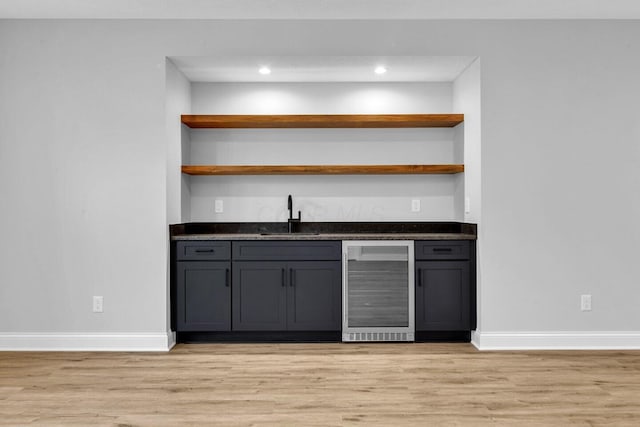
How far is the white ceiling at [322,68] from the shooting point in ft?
12.3

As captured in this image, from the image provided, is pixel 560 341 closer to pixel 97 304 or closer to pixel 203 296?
pixel 203 296

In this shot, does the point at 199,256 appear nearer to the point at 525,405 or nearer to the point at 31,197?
the point at 31,197

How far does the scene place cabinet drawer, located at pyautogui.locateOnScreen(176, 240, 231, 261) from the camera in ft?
12.5

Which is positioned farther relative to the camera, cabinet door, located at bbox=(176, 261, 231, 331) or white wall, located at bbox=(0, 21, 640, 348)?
cabinet door, located at bbox=(176, 261, 231, 331)

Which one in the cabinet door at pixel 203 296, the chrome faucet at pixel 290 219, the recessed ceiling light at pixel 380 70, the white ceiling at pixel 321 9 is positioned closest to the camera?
the white ceiling at pixel 321 9

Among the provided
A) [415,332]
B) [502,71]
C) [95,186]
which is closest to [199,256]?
[95,186]

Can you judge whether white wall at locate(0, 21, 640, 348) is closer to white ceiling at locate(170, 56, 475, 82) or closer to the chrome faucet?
white ceiling at locate(170, 56, 475, 82)

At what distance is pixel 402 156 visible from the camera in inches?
172

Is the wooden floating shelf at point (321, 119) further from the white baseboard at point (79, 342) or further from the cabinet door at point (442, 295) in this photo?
the white baseboard at point (79, 342)

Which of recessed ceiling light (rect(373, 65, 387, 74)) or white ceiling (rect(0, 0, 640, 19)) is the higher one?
white ceiling (rect(0, 0, 640, 19))

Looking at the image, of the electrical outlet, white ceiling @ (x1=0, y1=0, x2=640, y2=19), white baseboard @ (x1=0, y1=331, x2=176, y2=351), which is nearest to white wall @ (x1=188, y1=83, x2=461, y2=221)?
white ceiling @ (x1=0, y1=0, x2=640, y2=19)

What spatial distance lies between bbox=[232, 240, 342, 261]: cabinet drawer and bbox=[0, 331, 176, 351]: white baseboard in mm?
855

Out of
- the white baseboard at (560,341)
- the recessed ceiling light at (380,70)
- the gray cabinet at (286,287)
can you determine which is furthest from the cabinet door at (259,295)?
the recessed ceiling light at (380,70)

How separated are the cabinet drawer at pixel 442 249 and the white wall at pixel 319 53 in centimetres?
18
